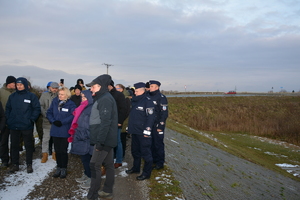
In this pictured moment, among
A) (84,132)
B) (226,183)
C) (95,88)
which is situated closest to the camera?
(95,88)

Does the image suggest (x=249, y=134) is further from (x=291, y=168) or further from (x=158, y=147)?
(x=158, y=147)

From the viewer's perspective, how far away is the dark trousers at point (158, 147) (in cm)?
639

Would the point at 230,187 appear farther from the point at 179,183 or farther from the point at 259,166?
the point at 259,166

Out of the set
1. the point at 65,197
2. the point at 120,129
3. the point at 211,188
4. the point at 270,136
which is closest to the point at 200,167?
the point at 211,188

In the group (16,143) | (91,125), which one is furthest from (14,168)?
(91,125)

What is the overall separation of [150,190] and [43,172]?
271cm

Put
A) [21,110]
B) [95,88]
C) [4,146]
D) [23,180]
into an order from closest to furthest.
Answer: [95,88]
[23,180]
[21,110]
[4,146]

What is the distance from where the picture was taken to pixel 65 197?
15.3 ft

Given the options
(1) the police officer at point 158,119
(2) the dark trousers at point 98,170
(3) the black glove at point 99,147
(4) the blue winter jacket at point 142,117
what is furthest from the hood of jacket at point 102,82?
(1) the police officer at point 158,119

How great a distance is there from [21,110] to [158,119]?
3.35 m

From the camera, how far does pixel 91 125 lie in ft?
14.6

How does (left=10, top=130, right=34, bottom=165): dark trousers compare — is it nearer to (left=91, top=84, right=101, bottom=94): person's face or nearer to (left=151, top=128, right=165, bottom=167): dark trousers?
(left=91, top=84, right=101, bottom=94): person's face

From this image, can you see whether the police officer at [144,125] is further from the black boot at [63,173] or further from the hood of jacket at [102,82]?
the black boot at [63,173]

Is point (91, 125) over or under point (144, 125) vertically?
over
